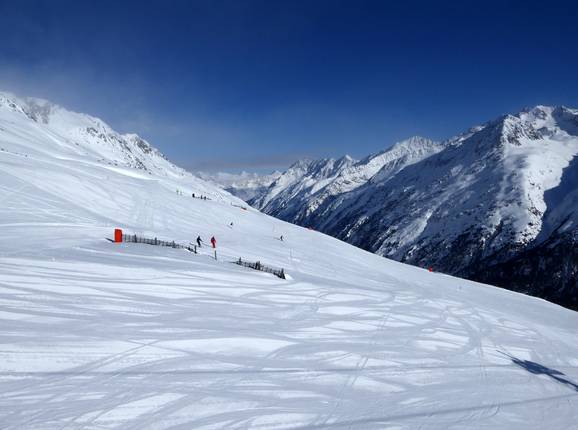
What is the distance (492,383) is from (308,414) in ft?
22.5

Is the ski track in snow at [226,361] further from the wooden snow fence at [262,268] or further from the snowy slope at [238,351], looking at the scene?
the wooden snow fence at [262,268]

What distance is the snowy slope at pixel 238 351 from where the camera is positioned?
8023mm

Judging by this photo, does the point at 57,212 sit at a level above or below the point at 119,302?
above

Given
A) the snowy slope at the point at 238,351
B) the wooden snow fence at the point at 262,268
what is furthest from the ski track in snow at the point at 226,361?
the wooden snow fence at the point at 262,268

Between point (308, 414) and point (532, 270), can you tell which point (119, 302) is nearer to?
point (308, 414)

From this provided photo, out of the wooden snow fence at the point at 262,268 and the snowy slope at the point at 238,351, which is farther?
the wooden snow fence at the point at 262,268

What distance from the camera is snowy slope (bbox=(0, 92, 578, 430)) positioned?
8.02 meters

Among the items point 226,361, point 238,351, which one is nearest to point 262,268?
point 238,351

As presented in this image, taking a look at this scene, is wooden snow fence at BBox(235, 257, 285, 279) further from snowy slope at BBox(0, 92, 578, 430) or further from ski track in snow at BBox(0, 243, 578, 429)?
ski track in snow at BBox(0, 243, 578, 429)

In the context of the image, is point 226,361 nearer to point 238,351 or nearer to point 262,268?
point 238,351

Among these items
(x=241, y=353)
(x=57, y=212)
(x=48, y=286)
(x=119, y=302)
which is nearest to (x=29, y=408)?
(x=241, y=353)

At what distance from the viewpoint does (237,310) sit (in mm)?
14711

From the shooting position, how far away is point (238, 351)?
11.0 metres

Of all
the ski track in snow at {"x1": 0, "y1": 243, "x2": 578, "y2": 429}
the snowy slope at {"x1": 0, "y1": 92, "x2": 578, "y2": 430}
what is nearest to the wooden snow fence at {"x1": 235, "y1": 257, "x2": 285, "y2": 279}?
the snowy slope at {"x1": 0, "y1": 92, "x2": 578, "y2": 430}
